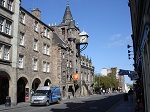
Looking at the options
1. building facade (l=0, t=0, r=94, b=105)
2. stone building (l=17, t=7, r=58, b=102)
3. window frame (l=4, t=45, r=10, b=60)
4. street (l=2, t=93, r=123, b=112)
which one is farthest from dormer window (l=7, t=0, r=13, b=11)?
street (l=2, t=93, r=123, b=112)

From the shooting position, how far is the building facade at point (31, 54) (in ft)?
81.3

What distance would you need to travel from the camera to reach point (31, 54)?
101 feet

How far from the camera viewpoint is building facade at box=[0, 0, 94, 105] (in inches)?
975

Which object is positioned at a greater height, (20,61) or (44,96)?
(20,61)

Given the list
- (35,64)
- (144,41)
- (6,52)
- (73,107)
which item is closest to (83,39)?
(35,64)

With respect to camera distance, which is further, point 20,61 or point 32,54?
point 32,54

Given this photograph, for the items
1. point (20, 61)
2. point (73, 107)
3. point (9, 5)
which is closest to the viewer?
A: point (73, 107)

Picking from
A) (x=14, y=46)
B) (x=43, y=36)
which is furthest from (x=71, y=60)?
(x=14, y=46)

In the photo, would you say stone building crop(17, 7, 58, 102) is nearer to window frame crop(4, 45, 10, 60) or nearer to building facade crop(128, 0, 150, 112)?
window frame crop(4, 45, 10, 60)

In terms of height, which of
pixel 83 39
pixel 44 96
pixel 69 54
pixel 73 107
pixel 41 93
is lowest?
pixel 73 107

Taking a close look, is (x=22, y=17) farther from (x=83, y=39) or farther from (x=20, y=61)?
(x=83, y=39)

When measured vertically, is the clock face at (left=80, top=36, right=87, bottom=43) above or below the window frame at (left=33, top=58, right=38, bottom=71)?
above

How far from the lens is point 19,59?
27.8 meters

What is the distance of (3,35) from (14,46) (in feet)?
7.86
